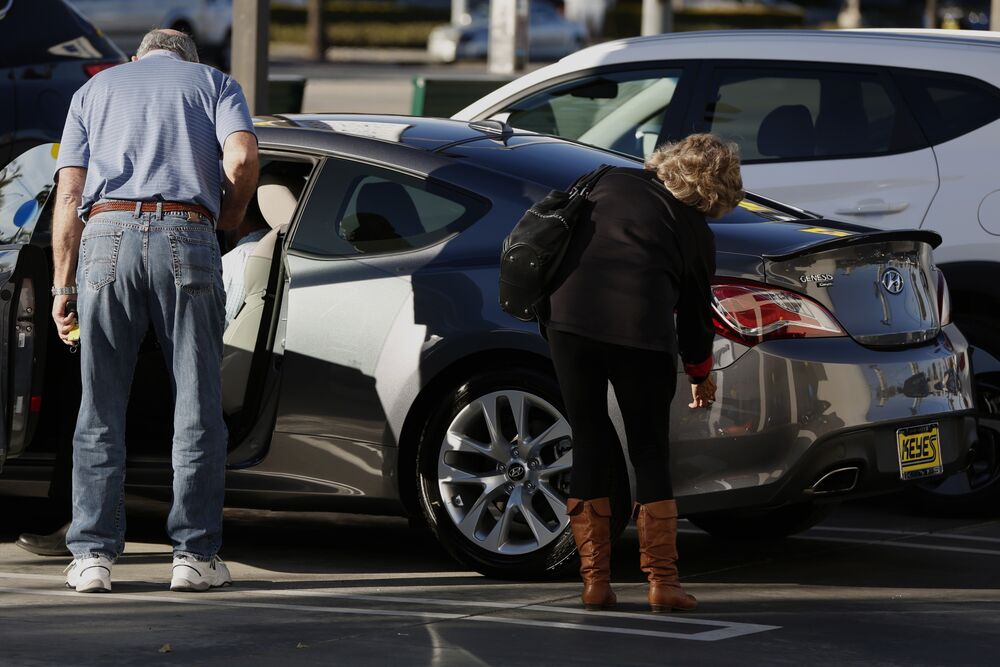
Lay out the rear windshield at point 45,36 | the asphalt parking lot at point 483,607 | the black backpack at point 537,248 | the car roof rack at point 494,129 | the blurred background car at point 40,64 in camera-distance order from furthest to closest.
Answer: the rear windshield at point 45,36 < the blurred background car at point 40,64 < the car roof rack at point 494,129 < the black backpack at point 537,248 < the asphalt parking lot at point 483,607

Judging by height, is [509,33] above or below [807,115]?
above

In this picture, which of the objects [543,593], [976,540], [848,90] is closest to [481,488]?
[543,593]

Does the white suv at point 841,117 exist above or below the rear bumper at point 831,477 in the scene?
above

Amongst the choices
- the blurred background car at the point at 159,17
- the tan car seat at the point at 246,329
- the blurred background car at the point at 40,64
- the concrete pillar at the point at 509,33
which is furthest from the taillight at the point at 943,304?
the blurred background car at the point at 159,17

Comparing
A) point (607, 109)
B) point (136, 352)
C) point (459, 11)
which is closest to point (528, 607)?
point (136, 352)

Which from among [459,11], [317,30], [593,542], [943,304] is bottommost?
[593,542]

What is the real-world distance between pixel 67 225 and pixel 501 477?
1619mm

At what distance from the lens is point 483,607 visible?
561 cm

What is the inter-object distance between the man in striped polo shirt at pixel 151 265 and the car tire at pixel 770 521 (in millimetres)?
1987

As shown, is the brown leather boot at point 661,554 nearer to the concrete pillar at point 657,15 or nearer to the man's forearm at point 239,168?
the man's forearm at point 239,168

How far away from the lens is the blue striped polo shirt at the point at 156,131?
572 centimetres

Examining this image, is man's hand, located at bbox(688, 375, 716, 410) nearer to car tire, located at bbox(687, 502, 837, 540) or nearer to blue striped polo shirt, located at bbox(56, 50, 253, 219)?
car tire, located at bbox(687, 502, 837, 540)

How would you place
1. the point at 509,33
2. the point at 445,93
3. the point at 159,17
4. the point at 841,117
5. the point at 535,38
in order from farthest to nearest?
the point at 535,38
the point at 159,17
the point at 509,33
the point at 445,93
the point at 841,117

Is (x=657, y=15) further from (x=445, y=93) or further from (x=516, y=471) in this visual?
(x=516, y=471)
